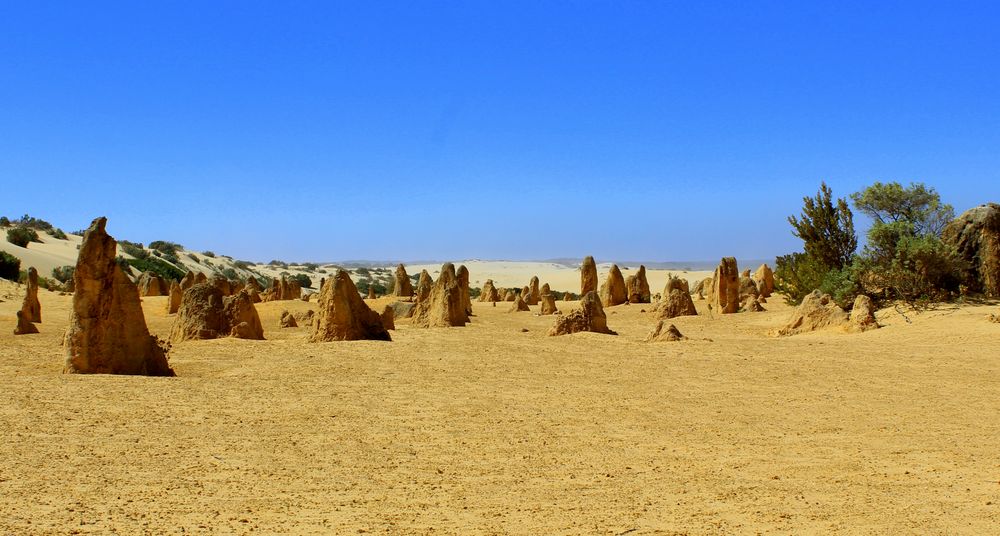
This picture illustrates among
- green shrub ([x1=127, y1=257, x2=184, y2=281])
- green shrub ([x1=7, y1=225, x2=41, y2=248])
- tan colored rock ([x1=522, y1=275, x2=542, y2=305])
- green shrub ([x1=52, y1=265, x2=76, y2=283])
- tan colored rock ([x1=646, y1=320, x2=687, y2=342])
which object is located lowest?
tan colored rock ([x1=646, y1=320, x2=687, y2=342])

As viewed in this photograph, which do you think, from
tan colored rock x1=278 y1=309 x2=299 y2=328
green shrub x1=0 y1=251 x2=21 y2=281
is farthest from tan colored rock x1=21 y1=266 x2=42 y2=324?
green shrub x1=0 y1=251 x2=21 y2=281

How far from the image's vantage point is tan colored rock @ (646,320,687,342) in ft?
56.1

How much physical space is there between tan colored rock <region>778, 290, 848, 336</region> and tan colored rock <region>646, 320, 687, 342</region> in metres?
3.60

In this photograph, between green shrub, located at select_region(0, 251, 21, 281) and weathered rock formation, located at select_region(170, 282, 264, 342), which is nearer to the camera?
weathered rock formation, located at select_region(170, 282, 264, 342)

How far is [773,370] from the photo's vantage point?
13.4 meters

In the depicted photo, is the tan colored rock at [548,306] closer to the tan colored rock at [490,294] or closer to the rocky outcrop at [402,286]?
the rocky outcrop at [402,286]

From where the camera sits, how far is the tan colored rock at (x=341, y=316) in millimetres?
16312

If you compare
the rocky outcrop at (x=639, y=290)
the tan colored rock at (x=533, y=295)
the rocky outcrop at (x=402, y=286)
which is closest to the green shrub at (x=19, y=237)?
the rocky outcrop at (x=402, y=286)

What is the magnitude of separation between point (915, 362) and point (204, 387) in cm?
1048

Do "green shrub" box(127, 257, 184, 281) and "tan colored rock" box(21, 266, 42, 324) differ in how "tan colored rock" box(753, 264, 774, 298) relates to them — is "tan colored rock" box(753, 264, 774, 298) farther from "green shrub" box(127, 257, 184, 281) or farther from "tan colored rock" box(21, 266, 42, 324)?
"green shrub" box(127, 257, 184, 281)

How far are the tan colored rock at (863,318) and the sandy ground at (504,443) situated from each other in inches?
145

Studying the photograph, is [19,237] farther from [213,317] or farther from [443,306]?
[213,317]

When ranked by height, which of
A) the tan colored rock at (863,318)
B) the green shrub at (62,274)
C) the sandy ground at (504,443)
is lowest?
the sandy ground at (504,443)

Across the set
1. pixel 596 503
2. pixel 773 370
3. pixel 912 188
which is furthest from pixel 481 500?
pixel 912 188
